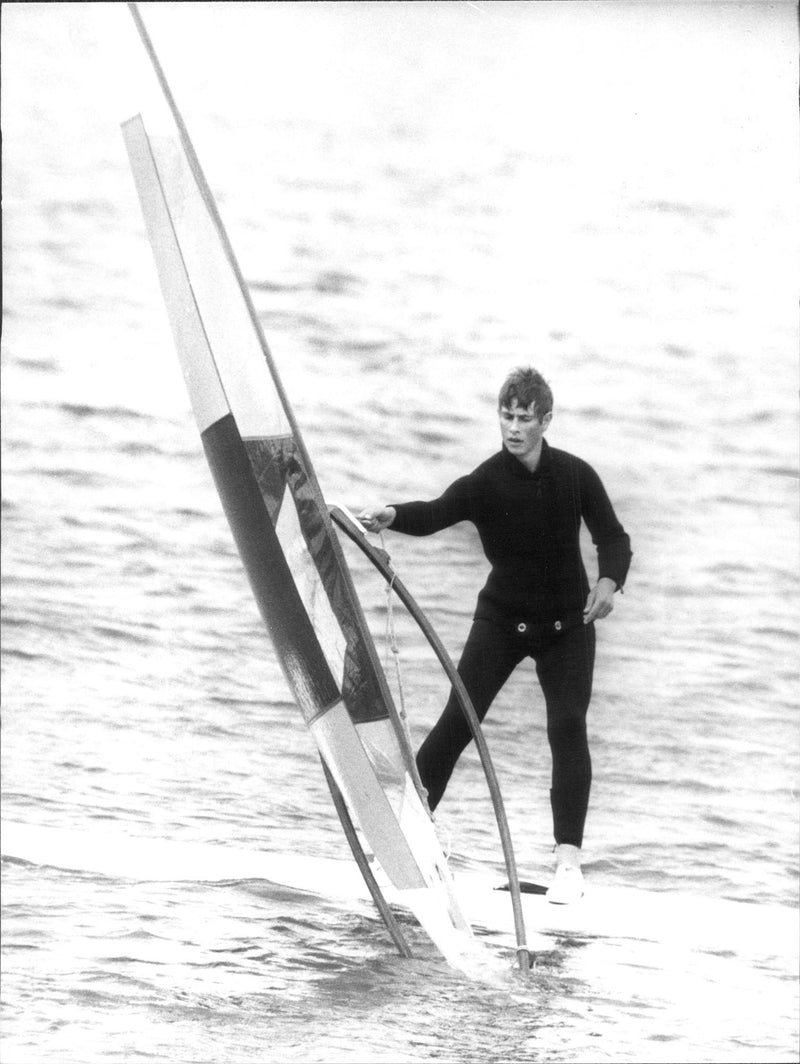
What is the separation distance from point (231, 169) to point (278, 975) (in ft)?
4.17

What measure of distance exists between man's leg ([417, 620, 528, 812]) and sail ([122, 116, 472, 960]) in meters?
0.10

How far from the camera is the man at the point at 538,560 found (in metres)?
1.71

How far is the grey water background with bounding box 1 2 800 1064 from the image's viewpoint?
1.75m

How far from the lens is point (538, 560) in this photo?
1.73 metres

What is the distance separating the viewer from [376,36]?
7.47 ft

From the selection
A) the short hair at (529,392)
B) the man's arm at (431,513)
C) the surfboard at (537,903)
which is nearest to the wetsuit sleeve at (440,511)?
the man's arm at (431,513)

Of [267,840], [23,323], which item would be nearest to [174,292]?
[267,840]

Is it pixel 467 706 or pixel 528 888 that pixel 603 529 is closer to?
pixel 467 706

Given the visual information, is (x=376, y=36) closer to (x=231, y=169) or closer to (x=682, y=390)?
(x=231, y=169)

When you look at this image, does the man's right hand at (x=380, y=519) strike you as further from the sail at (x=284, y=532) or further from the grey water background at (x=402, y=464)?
the grey water background at (x=402, y=464)

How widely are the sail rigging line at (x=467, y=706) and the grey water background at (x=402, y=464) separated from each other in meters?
0.06

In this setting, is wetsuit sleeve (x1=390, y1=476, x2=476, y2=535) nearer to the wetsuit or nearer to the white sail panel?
the wetsuit

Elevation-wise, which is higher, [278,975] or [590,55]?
[590,55]

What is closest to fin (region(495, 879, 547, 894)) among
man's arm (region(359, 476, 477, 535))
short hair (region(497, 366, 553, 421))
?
man's arm (region(359, 476, 477, 535))
